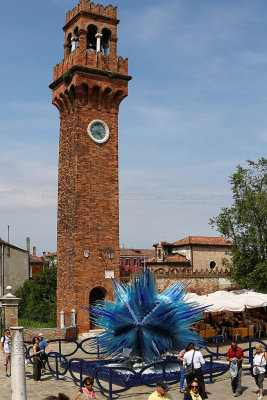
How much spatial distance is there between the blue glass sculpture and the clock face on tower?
46.4 feet

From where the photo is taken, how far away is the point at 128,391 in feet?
43.8

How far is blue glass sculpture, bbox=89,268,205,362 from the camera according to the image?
14.4 m

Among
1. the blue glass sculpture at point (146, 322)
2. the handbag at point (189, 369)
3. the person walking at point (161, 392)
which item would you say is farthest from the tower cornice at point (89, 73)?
the person walking at point (161, 392)

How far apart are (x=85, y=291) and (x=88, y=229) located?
3313mm

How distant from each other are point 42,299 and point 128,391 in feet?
69.4

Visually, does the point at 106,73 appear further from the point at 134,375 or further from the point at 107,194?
the point at 134,375

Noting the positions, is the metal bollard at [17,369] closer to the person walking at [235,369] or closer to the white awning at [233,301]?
the person walking at [235,369]

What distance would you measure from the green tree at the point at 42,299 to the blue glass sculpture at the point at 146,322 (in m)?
A: 15.8

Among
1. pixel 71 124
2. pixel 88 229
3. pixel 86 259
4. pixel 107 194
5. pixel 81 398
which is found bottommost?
pixel 81 398

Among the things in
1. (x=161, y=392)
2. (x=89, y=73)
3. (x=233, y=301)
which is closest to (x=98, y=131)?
(x=89, y=73)

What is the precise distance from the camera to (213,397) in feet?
40.9

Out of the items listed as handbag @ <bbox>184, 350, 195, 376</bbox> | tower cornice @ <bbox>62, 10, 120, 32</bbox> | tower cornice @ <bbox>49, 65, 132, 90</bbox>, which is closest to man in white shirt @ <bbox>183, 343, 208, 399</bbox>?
handbag @ <bbox>184, 350, 195, 376</bbox>

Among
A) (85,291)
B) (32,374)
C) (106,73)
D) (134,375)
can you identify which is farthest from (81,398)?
(106,73)

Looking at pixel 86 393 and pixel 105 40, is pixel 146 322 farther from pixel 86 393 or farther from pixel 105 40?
pixel 105 40
